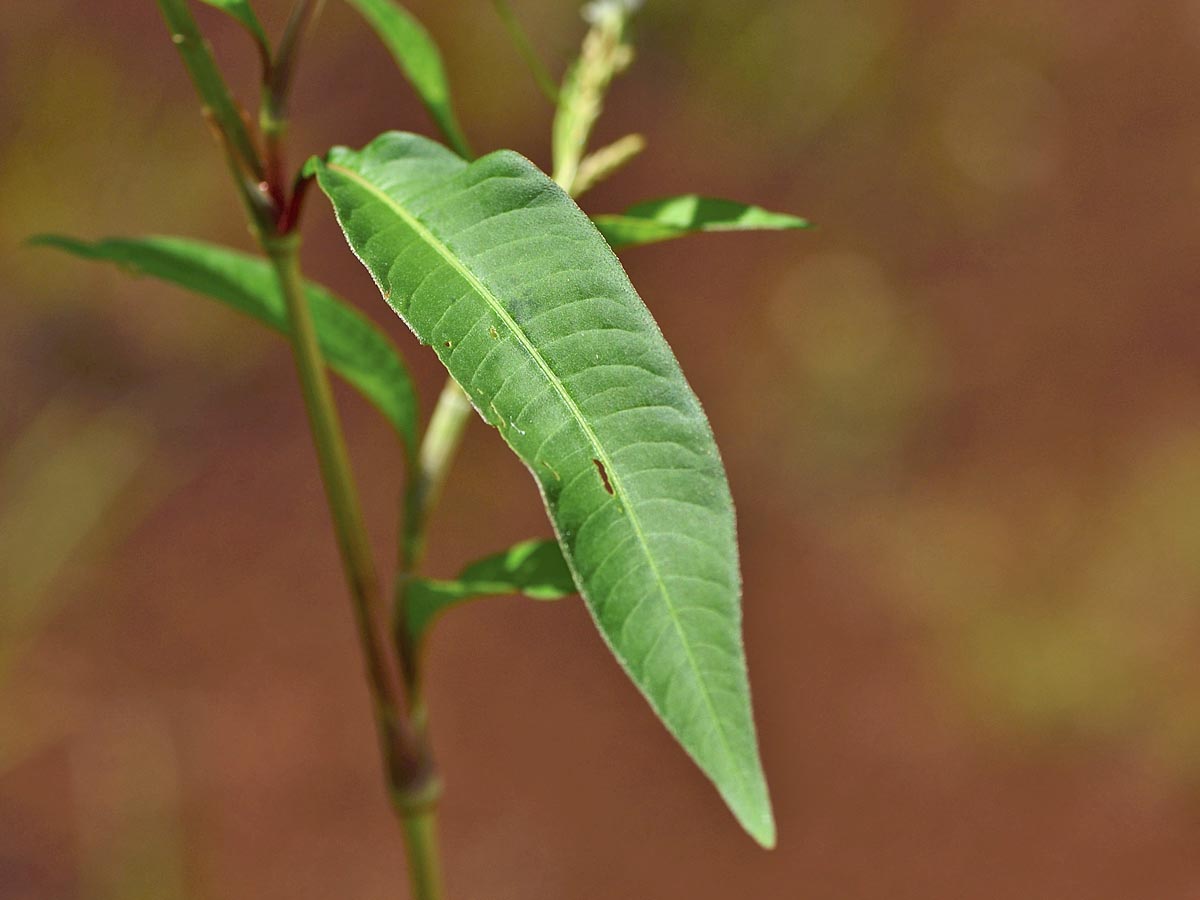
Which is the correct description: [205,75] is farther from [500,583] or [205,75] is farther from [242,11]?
[500,583]

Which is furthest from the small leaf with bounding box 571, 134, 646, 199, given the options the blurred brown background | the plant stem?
the blurred brown background

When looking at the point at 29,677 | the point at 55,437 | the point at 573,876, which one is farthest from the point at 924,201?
the point at 29,677

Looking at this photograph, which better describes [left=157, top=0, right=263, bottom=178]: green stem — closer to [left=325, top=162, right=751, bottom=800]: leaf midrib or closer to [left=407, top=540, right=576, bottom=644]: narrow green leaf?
[left=325, top=162, right=751, bottom=800]: leaf midrib

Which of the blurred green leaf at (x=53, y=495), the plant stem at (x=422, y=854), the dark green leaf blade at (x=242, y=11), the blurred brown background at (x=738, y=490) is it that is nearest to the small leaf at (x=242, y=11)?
the dark green leaf blade at (x=242, y=11)

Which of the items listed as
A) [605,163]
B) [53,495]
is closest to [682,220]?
[605,163]

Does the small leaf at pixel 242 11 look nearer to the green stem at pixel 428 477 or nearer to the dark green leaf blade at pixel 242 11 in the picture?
the dark green leaf blade at pixel 242 11
